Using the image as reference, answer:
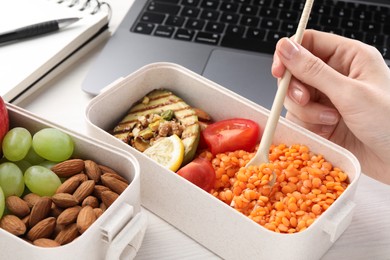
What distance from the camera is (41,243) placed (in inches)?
26.4

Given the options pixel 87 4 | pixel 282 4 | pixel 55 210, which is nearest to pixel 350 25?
pixel 282 4

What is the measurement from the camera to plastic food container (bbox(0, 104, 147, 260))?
651 mm

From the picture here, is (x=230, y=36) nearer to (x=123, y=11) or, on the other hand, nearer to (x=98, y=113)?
(x=123, y=11)

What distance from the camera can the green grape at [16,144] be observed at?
76 cm

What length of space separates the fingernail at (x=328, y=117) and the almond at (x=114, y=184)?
1.08ft

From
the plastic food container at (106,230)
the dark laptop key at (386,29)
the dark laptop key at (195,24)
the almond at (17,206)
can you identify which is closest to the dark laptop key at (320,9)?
the dark laptop key at (386,29)

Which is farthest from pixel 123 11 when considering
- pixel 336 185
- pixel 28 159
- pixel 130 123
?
pixel 336 185

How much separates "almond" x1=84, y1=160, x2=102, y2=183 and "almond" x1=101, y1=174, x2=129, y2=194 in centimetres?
2

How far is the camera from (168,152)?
2.73 feet

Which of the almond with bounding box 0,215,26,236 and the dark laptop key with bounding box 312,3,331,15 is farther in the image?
the dark laptop key with bounding box 312,3,331,15

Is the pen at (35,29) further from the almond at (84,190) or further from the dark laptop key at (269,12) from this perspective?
the almond at (84,190)

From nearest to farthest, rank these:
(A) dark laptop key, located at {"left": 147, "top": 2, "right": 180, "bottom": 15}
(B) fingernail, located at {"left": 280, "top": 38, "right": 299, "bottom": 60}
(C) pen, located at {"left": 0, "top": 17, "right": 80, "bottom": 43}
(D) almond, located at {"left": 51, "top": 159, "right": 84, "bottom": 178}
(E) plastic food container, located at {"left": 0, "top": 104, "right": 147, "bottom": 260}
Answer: (E) plastic food container, located at {"left": 0, "top": 104, "right": 147, "bottom": 260} → (D) almond, located at {"left": 51, "top": 159, "right": 84, "bottom": 178} → (B) fingernail, located at {"left": 280, "top": 38, "right": 299, "bottom": 60} → (C) pen, located at {"left": 0, "top": 17, "right": 80, "bottom": 43} → (A) dark laptop key, located at {"left": 147, "top": 2, "right": 180, "bottom": 15}

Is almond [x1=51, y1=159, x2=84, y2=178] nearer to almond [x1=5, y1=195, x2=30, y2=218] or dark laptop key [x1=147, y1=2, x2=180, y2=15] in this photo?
almond [x1=5, y1=195, x2=30, y2=218]

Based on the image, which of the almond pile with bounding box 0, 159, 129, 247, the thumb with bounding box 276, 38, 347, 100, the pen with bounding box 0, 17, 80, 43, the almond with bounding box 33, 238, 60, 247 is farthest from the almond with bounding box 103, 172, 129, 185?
the pen with bounding box 0, 17, 80, 43
